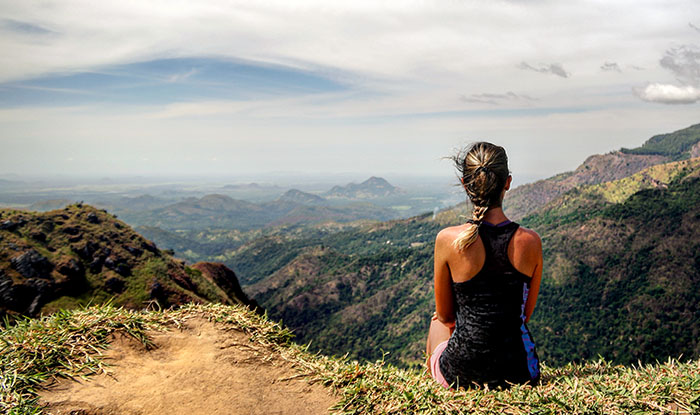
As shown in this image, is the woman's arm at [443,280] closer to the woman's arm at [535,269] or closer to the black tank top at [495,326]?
the black tank top at [495,326]

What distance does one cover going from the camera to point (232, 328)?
4.29m

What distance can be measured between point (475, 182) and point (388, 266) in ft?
582

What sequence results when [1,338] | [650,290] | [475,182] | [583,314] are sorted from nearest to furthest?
1. [1,338]
2. [475,182]
3. [650,290]
4. [583,314]

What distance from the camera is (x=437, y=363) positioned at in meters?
4.39

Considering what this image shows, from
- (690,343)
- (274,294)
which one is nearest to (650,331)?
(690,343)

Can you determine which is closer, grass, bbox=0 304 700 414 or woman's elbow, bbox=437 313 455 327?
grass, bbox=0 304 700 414

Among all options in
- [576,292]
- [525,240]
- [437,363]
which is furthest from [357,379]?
[576,292]

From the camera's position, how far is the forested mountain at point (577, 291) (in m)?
87.6

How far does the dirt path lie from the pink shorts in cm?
158

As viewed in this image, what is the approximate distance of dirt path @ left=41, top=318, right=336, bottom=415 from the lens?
3.01m

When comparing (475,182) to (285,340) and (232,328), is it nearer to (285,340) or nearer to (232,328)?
(285,340)

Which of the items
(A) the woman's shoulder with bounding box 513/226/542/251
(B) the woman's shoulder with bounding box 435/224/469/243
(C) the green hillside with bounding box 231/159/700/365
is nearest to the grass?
(A) the woman's shoulder with bounding box 513/226/542/251

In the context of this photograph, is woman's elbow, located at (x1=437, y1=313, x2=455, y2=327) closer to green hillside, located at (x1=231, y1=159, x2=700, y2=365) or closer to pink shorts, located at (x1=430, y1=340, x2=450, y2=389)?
pink shorts, located at (x1=430, y1=340, x2=450, y2=389)

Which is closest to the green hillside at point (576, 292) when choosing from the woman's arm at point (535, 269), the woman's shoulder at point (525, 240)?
the woman's arm at point (535, 269)
